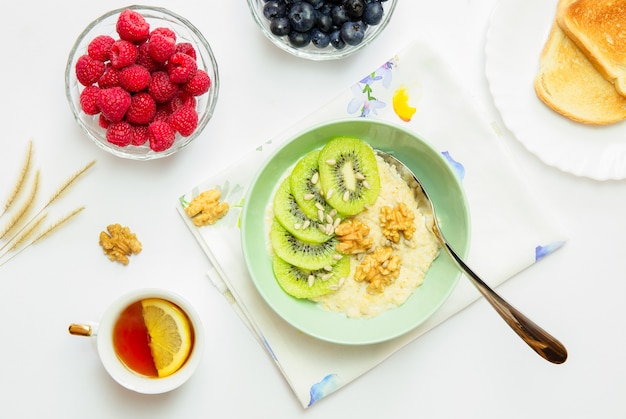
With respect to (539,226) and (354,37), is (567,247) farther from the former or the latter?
(354,37)

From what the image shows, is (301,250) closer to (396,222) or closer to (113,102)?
(396,222)

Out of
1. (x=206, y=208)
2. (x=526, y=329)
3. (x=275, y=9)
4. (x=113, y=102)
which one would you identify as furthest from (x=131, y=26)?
(x=526, y=329)

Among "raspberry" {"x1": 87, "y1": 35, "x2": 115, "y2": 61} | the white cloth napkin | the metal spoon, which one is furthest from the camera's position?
the white cloth napkin

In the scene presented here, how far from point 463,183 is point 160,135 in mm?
685

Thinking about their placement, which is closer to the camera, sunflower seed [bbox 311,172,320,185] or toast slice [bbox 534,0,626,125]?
sunflower seed [bbox 311,172,320,185]

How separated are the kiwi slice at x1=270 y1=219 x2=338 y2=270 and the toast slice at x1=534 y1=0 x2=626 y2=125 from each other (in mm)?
619

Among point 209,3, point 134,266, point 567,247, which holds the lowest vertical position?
point 134,266

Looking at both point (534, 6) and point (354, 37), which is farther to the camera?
point (534, 6)

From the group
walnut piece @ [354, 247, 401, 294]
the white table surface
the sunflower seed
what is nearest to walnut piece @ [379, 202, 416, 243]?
walnut piece @ [354, 247, 401, 294]

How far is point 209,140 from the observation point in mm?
1380

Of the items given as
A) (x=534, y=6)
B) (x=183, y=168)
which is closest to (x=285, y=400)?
(x=183, y=168)

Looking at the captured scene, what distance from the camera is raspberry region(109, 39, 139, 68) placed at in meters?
1.22

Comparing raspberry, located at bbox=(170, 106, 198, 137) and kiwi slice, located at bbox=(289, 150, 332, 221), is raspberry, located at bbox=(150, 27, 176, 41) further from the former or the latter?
kiwi slice, located at bbox=(289, 150, 332, 221)

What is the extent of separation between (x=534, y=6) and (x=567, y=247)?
1.89 ft
